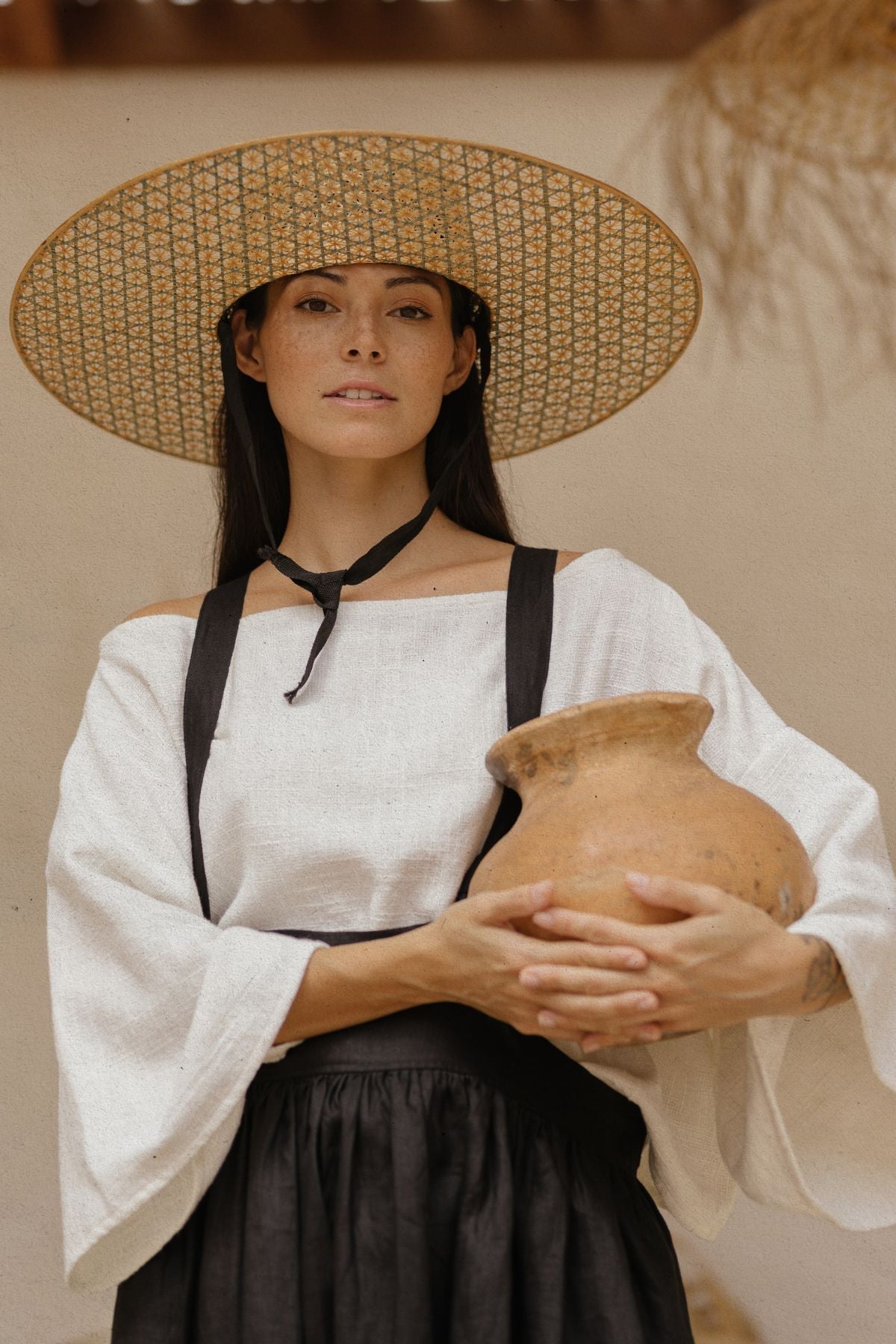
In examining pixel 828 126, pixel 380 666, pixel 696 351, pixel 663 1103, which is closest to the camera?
pixel 828 126

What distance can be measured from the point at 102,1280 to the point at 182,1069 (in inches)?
10.6

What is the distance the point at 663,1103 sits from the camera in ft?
6.68

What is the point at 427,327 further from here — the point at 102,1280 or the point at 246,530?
the point at 102,1280

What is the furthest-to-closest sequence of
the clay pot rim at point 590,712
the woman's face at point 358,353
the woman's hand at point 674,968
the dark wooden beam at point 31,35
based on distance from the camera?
the dark wooden beam at point 31,35 → the woman's face at point 358,353 → the clay pot rim at point 590,712 → the woman's hand at point 674,968

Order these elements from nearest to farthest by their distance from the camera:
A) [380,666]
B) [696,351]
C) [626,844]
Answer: [626,844] < [380,666] < [696,351]

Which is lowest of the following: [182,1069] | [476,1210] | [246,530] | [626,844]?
[476,1210]

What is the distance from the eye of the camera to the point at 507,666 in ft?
7.02

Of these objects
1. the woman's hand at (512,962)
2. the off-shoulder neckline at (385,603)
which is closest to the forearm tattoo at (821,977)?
the woman's hand at (512,962)

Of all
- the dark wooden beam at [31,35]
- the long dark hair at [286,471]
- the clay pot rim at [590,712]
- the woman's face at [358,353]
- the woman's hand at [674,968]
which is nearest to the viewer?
the woman's hand at [674,968]

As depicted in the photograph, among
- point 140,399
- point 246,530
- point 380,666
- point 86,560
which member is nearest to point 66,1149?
point 380,666

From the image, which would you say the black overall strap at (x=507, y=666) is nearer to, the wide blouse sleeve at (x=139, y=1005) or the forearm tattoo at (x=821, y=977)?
the wide blouse sleeve at (x=139, y=1005)

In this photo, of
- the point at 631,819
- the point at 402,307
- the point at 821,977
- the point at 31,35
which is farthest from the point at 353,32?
the point at 821,977

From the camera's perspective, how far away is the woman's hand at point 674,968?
1702 millimetres

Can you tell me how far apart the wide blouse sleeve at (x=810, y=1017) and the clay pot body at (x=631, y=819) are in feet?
0.29
